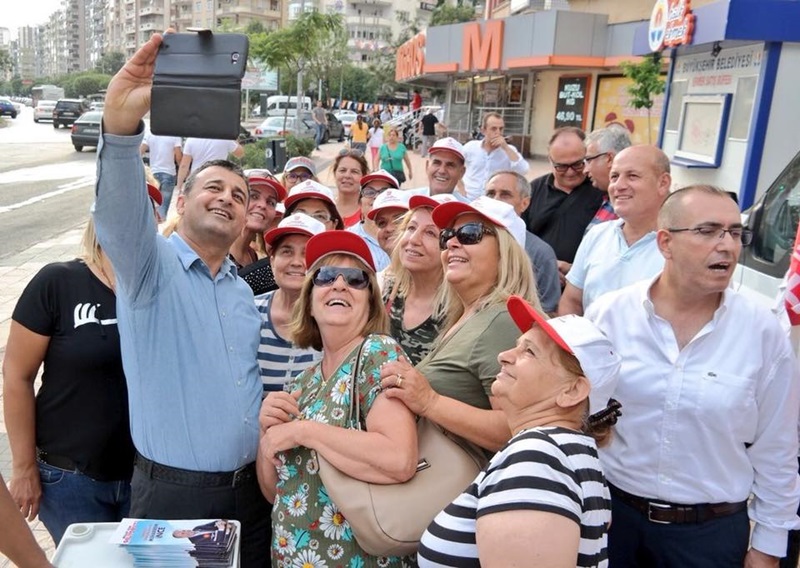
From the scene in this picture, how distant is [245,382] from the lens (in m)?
2.40

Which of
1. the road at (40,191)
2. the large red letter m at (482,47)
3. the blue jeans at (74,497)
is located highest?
the large red letter m at (482,47)

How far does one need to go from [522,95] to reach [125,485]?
89.6 ft

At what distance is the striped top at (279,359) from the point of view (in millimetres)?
2762

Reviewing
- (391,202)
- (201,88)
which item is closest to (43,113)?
(391,202)

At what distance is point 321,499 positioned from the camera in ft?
6.69

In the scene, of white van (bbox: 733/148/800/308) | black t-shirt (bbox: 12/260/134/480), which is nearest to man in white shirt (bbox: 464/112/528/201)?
white van (bbox: 733/148/800/308)

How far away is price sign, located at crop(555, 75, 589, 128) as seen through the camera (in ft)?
77.1

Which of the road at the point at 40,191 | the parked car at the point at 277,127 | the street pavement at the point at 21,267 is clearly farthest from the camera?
the parked car at the point at 277,127

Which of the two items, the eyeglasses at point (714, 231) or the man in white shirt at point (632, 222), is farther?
the man in white shirt at point (632, 222)

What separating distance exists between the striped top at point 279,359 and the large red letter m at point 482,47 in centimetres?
2436

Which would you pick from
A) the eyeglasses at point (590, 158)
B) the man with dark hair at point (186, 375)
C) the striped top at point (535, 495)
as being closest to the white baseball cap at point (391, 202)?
the eyeglasses at point (590, 158)

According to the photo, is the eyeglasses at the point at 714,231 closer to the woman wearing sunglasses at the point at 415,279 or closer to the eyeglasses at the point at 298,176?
the woman wearing sunglasses at the point at 415,279

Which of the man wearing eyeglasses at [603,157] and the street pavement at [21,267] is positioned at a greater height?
the man wearing eyeglasses at [603,157]

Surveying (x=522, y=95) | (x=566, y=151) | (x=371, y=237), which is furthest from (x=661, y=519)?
(x=522, y=95)
